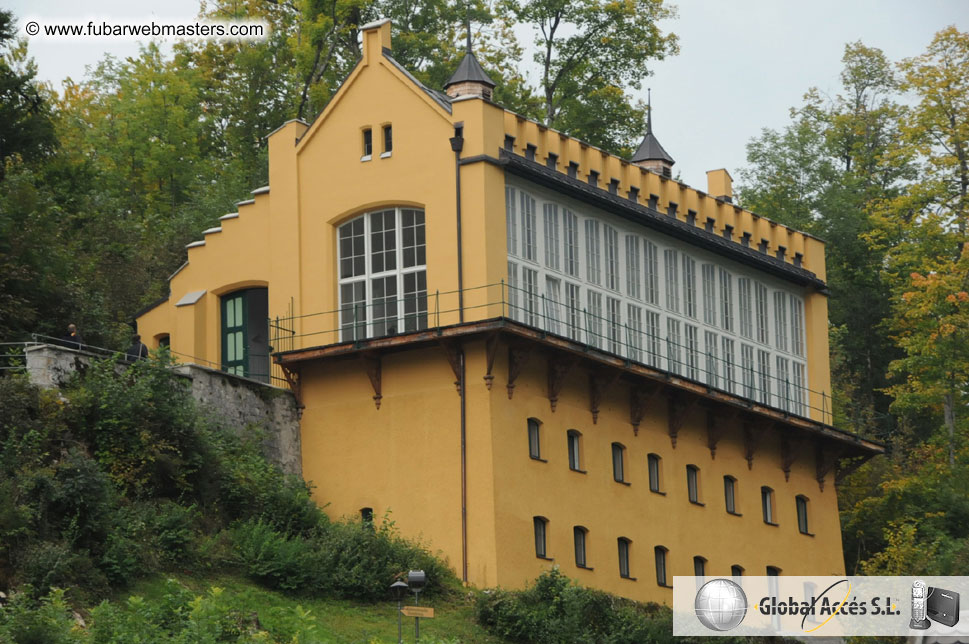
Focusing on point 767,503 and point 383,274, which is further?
point 767,503

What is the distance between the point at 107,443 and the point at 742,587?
19.7 metres

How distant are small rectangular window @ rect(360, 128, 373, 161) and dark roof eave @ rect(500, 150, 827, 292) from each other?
12.8 feet

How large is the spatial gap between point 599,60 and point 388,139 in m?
25.9

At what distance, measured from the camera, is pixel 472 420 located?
1886 inches

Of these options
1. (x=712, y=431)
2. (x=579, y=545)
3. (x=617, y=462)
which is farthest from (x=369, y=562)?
(x=712, y=431)

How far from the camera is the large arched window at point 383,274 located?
49656 mm

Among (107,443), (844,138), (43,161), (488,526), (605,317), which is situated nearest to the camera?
(107,443)

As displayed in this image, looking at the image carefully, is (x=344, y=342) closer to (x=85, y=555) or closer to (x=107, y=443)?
→ (x=107, y=443)

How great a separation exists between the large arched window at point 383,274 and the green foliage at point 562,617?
769 centimetres

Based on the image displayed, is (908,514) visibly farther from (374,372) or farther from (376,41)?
(376,41)

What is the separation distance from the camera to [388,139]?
51.4 meters

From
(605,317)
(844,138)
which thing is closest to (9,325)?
(605,317)

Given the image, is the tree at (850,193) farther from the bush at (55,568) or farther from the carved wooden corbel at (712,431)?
the bush at (55,568)

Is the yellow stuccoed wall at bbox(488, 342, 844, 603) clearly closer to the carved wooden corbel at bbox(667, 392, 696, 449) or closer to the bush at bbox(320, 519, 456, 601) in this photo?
the carved wooden corbel at bbox(667, 392, 696, 449)
